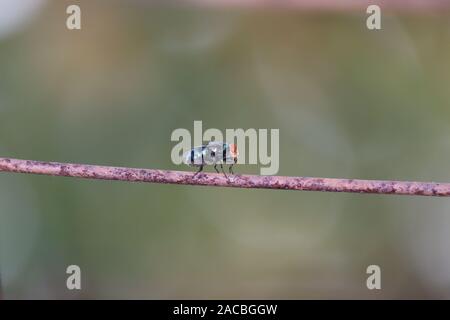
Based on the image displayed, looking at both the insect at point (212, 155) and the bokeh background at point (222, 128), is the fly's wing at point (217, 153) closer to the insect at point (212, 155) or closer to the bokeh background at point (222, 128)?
the insect at point (212, 155)

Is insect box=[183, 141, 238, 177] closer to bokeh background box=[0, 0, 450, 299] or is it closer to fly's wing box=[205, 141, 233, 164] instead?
fly's wing box=[205, 141, 233, 164]

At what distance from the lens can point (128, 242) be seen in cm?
202

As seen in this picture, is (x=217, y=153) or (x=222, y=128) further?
(x=222, y=128)

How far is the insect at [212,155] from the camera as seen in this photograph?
0.92 meters

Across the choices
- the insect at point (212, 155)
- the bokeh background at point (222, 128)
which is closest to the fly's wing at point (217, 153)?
the insect at point (212, 155)

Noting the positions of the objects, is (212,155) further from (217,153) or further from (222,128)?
(222,128)

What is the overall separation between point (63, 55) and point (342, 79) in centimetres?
105

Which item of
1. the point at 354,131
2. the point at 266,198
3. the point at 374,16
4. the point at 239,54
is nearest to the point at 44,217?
the point at 266,198

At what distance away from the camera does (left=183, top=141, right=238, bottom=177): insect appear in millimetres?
917

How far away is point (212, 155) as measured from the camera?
0.93 m

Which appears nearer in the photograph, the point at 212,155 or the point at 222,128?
the point at 212,155

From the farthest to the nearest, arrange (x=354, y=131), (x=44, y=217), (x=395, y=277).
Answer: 1. (x=354, y=131)
2. (x=395, y=277)
3. (x=44, y=217)

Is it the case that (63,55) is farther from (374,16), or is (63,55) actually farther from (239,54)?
(374,16)

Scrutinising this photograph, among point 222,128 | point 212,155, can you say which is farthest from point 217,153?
point 222,128
